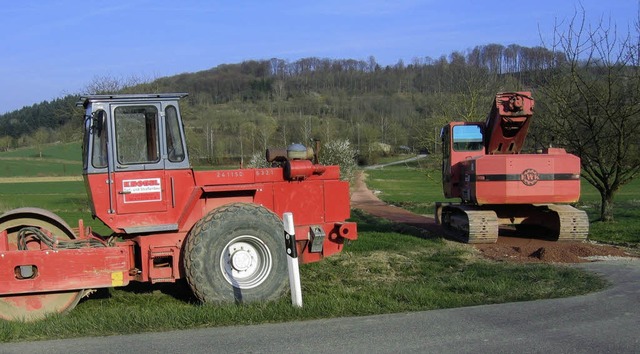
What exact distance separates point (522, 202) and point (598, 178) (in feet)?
23.7

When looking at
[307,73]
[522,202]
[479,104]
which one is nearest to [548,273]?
[522,202]

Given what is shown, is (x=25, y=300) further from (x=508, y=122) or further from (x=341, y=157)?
(x=341, y=157)

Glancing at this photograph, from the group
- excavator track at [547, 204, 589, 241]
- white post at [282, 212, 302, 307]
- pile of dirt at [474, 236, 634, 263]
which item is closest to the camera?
white post at [282, 212, 302, 307]

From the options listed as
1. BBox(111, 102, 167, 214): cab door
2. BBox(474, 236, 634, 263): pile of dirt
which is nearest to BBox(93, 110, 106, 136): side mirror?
BBox(111, 102, 167, 214): cab door

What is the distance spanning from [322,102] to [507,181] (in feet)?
338

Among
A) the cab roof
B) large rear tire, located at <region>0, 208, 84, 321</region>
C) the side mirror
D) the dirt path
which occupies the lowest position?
the dirt path

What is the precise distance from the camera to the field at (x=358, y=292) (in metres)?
6.55

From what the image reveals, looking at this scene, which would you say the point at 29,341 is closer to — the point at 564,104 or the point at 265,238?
the point at 265,238

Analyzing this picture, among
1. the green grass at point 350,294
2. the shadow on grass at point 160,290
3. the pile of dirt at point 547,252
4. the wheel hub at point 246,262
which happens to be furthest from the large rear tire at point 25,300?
the pile of dirt at point 547,252

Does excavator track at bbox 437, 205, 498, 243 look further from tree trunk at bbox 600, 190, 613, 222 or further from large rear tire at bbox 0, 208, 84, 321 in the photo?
large rear tire at bbox 0, 208, 84, 321

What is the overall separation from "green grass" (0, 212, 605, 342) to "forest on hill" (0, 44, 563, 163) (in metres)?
3.06

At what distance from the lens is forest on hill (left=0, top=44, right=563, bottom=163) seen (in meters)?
32.6

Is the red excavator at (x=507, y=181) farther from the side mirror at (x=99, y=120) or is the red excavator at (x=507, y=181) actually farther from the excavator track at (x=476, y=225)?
the side mirror at (x=99, y=120)

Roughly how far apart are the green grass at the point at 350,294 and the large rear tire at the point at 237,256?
321 mm
